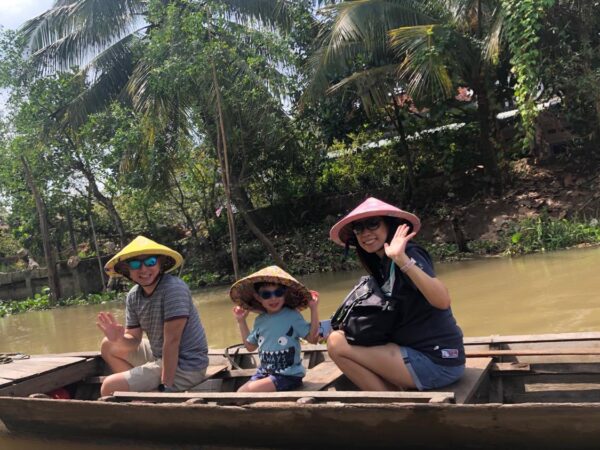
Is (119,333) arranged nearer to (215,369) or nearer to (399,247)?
(215,369)

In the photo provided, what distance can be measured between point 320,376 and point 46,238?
12457mm

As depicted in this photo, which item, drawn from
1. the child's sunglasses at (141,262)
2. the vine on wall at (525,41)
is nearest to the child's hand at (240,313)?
the child's sunglasses at (141,262)

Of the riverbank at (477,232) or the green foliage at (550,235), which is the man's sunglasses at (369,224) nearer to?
the riverbank at (477,232)

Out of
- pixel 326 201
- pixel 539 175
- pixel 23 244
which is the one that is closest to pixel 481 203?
pixel 539 175

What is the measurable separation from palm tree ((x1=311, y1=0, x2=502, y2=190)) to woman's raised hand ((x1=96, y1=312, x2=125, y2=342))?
8.77 m

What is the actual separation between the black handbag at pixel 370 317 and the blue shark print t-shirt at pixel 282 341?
1.24 feet

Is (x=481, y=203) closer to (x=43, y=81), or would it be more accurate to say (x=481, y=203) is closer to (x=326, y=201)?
(x=326, y=201)

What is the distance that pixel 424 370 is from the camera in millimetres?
3002

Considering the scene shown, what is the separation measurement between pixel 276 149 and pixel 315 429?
11812 mm

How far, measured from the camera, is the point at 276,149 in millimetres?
14398

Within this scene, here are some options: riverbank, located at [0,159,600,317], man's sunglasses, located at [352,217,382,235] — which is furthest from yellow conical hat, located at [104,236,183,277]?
riverbank, located at [0,159,600,317]

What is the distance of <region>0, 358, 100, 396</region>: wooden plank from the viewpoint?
4.27 metres

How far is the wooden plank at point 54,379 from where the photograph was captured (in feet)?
14.0

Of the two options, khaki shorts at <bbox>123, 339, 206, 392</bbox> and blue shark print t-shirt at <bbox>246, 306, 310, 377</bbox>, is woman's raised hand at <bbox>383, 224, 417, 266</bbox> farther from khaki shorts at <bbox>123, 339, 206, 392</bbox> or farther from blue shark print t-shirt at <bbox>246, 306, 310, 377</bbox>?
khaki shorts at <bbox>123, 339, 206, 392</bbox>
